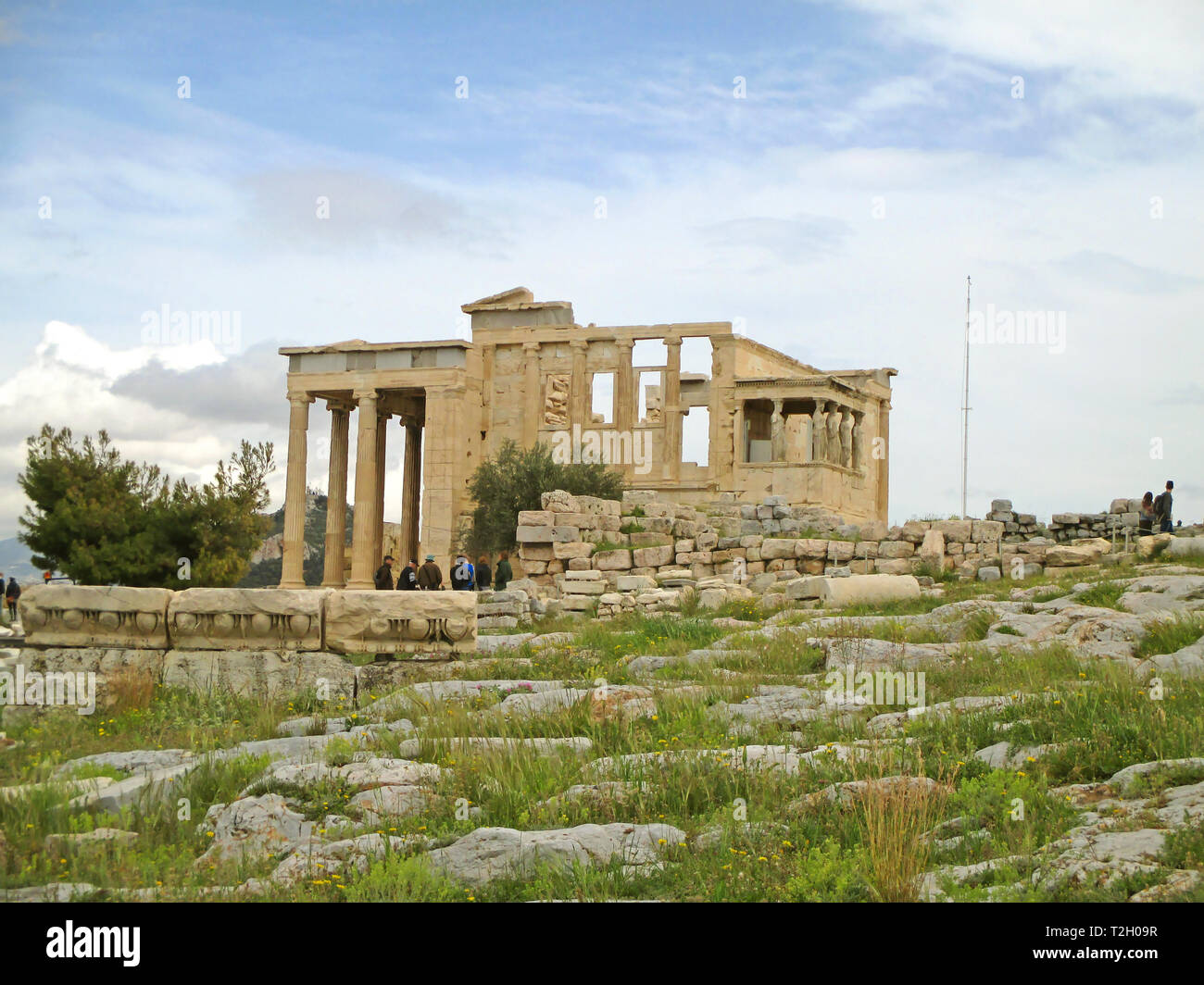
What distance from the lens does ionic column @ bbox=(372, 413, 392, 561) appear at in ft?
138

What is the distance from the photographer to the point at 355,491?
4216 cm

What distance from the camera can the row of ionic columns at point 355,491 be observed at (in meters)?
41.3

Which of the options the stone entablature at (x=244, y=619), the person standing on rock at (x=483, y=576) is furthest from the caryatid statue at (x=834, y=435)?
the stone entablature at (x=244, y=619)

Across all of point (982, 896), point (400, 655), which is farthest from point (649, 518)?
point (982, 896)

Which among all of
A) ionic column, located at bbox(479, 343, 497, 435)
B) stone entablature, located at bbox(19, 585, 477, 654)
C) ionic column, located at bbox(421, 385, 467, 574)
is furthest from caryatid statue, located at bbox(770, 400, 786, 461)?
stone entablature, located at bbox(19, 585, 477, 654)

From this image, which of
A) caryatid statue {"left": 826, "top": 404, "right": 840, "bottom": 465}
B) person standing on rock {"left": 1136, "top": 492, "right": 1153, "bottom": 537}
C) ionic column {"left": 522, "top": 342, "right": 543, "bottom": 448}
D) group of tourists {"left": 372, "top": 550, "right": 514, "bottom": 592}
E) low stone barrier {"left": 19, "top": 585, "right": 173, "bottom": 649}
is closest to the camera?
low stone barrier {"left": 19, "top": 585, "right": 173, "bottom": 649}

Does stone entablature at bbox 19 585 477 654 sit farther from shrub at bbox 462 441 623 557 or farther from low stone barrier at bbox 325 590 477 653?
shrub at bbox 462 441 623 557

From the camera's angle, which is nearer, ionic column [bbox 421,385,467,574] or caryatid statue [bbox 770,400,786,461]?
ionic column [bbox 421,385,467,574]

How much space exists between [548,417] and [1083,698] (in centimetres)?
3425

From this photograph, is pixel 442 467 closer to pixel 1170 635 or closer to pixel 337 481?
pixel 337 481

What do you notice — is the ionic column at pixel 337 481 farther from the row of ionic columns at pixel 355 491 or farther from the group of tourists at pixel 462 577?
the group of tourists at pixel 462 577

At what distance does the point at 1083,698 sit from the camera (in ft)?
27.7

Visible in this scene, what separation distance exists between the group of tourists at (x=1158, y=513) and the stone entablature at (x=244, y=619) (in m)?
16.5
